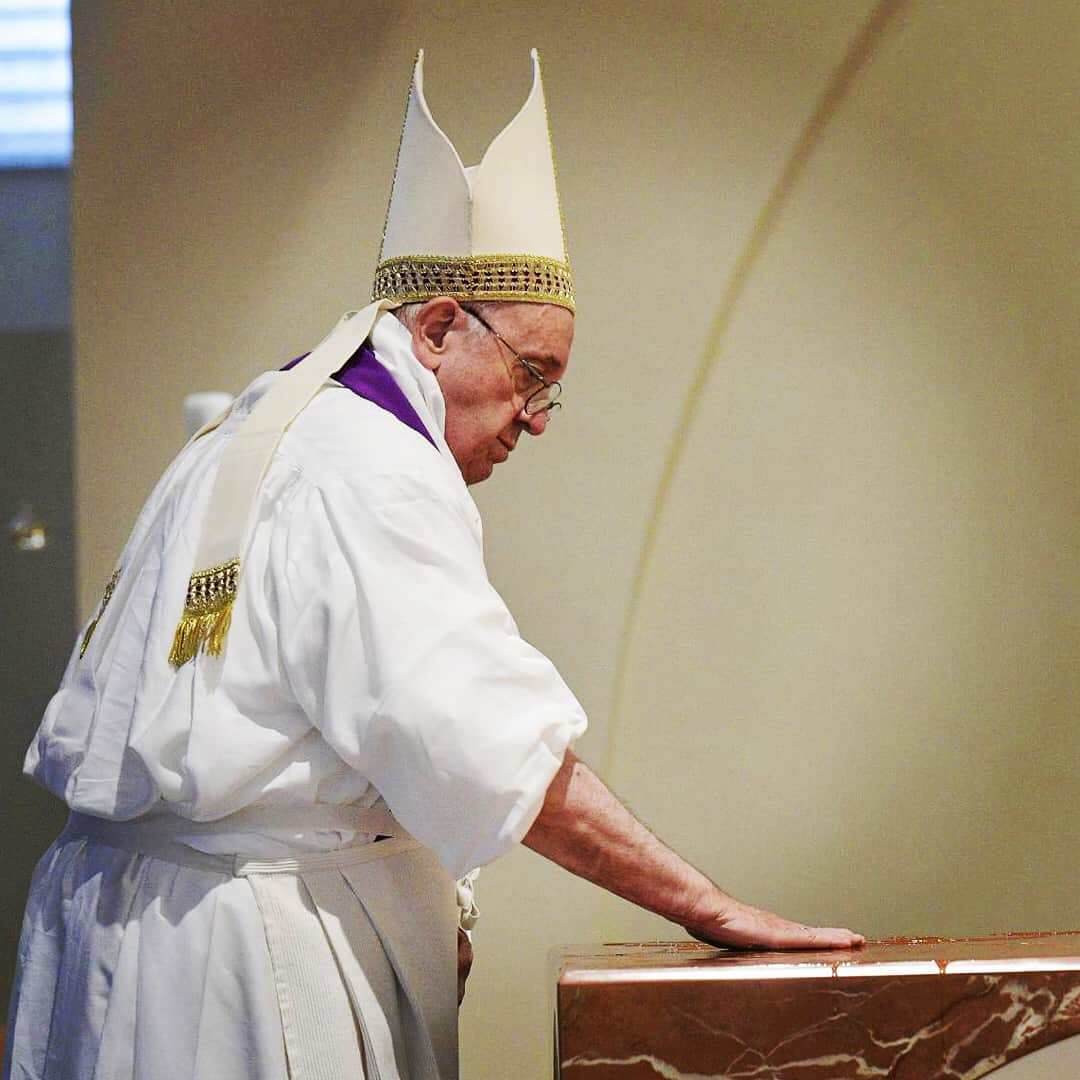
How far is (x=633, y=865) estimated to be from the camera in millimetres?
1560

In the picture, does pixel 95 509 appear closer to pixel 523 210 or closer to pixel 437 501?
pixel 523 210

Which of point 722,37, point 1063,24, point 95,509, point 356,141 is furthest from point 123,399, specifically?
point 1063,24

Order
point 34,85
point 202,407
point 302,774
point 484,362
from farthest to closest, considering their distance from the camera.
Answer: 1. point 34,85
2. point 202,407
3. point 484,362
4. point 302,774

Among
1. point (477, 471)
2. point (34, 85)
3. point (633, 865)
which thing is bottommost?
point (633, 865)

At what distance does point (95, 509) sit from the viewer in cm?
276

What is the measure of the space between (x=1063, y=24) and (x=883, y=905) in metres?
1.80

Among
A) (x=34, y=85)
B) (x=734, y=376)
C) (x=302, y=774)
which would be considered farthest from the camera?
(x=34, y=85)

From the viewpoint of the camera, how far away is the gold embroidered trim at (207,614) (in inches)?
59.0

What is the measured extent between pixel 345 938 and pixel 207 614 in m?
0.42

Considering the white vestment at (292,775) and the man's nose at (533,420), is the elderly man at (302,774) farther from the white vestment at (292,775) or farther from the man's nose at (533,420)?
the man's nose at (533,420)

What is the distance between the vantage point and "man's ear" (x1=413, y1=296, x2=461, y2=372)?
186 cm

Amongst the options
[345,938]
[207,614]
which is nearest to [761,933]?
[345,938]

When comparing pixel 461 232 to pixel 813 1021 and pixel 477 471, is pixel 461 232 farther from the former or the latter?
pixel 813 1021

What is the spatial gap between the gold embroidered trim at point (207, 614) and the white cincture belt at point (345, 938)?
0.21m
